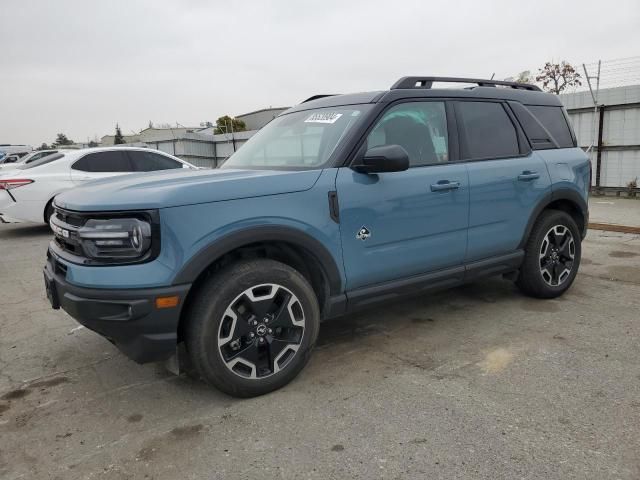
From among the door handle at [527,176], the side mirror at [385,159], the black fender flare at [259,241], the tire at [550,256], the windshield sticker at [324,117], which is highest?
the windshield sticker at [324,117]

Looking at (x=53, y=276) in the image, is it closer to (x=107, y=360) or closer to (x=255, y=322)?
(x=107, y=360)

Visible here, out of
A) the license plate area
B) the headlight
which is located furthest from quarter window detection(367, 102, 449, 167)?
the license plate area

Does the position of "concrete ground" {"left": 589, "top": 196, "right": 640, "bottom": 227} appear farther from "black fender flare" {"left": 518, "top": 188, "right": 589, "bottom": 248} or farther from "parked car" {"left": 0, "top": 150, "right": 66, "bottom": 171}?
"parked car" {"left": 0, "top": 150, "right": 66, "bottom": 171}

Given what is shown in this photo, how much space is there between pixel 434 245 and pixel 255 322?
4.80 feet

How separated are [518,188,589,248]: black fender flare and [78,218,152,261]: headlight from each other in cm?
312

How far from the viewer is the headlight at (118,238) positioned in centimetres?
260

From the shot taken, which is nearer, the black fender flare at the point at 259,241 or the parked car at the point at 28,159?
the black fender flare at the point at 259,241

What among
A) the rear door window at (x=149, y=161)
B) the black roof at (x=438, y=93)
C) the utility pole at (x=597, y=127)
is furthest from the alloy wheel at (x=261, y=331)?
the utility pole at (x=597, y=127)

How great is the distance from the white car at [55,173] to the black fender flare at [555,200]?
19.1 feet

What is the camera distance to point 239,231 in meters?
2.80

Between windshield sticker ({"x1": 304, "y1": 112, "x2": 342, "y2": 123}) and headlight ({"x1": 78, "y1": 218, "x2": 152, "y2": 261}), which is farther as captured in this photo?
windshield sticker ({"x1": 304, "y1": 112, "x2": 342, "y2": 123})

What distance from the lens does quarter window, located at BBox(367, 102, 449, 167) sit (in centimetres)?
354

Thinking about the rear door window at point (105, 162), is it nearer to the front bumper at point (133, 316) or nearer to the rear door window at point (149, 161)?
the rear door window at point (149, 161)

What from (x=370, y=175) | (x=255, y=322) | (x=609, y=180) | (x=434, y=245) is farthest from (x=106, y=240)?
(x=609, y=180)
